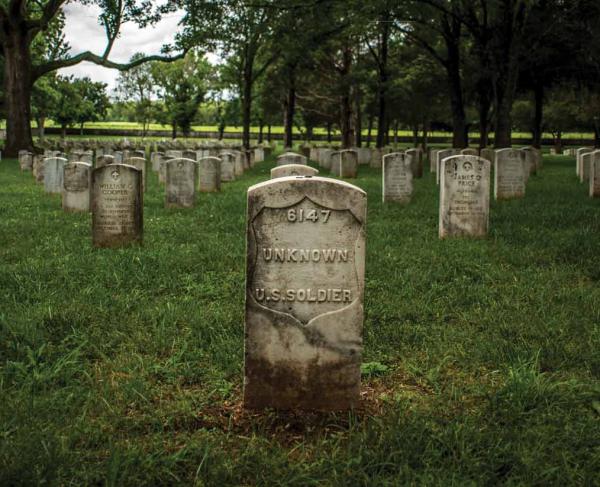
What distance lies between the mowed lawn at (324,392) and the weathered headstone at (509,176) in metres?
5.18

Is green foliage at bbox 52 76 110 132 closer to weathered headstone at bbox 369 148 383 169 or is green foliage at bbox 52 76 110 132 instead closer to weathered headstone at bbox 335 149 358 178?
weathered headstone at bbox 369 148 383 169

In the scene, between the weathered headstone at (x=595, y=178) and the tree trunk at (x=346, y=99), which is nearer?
the weathered headstone at (x=595, y=178)

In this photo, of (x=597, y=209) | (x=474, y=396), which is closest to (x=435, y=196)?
(x=597, y=209)

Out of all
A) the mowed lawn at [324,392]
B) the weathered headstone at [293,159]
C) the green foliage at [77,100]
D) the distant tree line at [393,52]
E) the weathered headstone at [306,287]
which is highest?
the green foliage at [77,100]

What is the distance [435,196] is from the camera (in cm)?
1441

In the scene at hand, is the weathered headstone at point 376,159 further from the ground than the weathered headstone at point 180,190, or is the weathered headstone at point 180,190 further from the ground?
the weathered headstone at point 376,159

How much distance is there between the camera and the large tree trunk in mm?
29688

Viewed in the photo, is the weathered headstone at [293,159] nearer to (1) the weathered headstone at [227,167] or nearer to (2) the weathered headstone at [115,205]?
(1) the weathered headstone at [227,167]

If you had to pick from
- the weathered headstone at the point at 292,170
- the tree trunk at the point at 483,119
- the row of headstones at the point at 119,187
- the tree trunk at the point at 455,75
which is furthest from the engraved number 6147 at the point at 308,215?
the tree trunk at the point at 483,119

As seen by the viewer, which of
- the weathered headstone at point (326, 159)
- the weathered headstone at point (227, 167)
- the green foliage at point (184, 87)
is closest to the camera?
the weathered headstone at point (227, 167)

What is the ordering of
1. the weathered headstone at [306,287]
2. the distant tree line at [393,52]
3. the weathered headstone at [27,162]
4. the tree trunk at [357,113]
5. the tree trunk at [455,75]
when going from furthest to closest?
the tree trunk at [357,113] → the tree trunk at [455,75] → the weathered headstone at [27,162] → the distant tree line at [393,52] → the weathered headstone at [306,287]

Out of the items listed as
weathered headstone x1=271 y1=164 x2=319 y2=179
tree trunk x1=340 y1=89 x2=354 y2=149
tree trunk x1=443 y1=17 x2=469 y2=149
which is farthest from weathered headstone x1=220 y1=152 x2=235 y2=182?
tree trunk x1=340 y1=89 x2=354 y2=149

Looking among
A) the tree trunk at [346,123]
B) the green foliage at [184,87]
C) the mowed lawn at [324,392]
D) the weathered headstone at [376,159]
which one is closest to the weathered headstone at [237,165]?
the weathered headstone at [376,159]

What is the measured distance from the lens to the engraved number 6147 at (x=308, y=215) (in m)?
3.66
